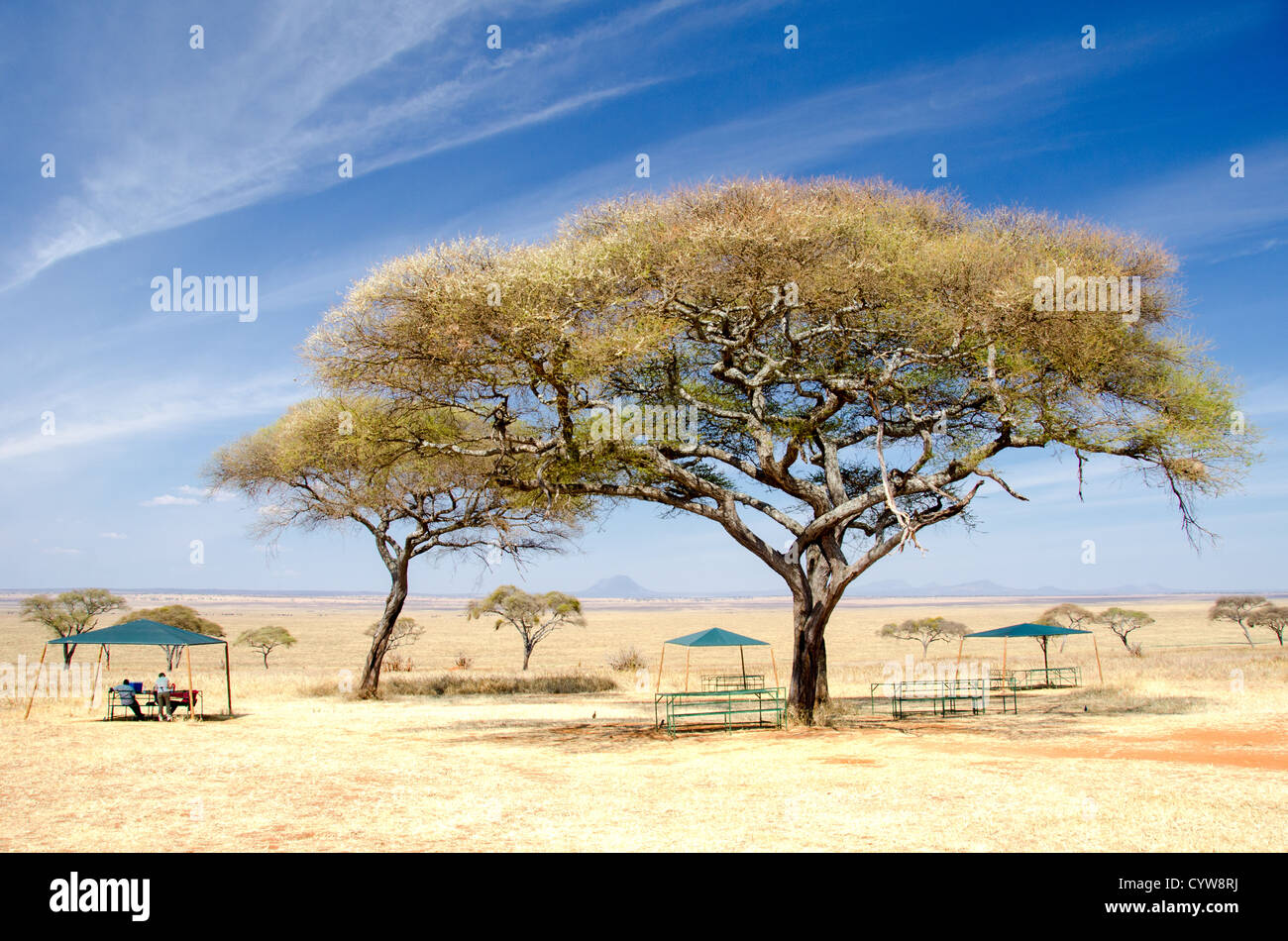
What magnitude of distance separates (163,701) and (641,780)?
16.0 meters

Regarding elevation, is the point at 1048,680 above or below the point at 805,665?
below

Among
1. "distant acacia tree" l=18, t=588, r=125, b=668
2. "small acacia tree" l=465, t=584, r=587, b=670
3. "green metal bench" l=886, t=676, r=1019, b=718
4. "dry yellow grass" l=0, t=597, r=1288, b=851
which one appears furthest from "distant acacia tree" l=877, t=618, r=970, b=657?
"distant acacia tree" l=18, t=588, r=125, b=668

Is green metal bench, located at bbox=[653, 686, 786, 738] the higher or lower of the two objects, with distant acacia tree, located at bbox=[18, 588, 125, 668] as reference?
lower

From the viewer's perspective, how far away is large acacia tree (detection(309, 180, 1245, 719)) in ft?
54.3

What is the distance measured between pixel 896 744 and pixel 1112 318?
9262 mm

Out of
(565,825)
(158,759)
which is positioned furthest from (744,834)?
(158,759)

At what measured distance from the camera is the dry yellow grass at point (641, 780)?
9305 millimetres

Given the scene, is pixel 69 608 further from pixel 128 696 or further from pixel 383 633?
pixel 128 696

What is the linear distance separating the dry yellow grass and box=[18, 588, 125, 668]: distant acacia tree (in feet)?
76.4

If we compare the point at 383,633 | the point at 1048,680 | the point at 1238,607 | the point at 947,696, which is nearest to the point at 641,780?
the point at 947,696

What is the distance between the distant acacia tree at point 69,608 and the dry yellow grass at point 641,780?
23.3 meters

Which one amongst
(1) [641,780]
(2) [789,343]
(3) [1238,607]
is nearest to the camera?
(1) [641,780]

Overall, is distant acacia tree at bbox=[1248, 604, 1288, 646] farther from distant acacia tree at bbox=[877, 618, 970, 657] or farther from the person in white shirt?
the person in white shirt

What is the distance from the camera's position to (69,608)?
47344 mm
